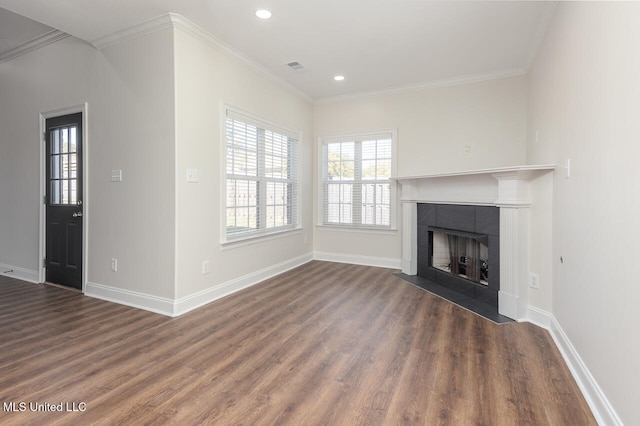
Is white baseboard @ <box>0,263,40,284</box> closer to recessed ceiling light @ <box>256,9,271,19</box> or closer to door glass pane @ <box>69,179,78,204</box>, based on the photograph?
door glass pane @ <box>69,179,78,204</box>

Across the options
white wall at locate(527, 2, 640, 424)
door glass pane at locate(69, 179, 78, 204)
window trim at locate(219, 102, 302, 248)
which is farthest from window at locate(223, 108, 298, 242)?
white wall at locate(527, 2, 640, 424)

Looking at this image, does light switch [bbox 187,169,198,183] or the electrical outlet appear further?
light switch [bbox 187,169,198,183]

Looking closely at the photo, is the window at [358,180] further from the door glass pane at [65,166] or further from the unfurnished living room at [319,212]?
the door glass pane at [65,166]

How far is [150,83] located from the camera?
10.3 ft

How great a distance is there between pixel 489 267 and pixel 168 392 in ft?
10.0

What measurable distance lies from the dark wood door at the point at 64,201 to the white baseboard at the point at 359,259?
3.41 m

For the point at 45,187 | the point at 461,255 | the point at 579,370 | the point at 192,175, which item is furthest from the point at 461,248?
the point at 45,187

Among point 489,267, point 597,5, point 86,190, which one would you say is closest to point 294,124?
point 86,190

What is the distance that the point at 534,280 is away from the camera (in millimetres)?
2963

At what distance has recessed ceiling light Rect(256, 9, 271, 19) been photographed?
2.92 metres

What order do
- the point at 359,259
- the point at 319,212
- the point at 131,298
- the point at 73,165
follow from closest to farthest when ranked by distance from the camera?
the point at 131,298 < the point at 73,165 < the point at 359,259 < the point at 319,212

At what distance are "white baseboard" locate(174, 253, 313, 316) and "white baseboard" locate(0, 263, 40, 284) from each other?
2.46 m

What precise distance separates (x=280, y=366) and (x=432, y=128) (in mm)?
3983

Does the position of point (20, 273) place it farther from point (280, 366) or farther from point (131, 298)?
point (280, 366)
